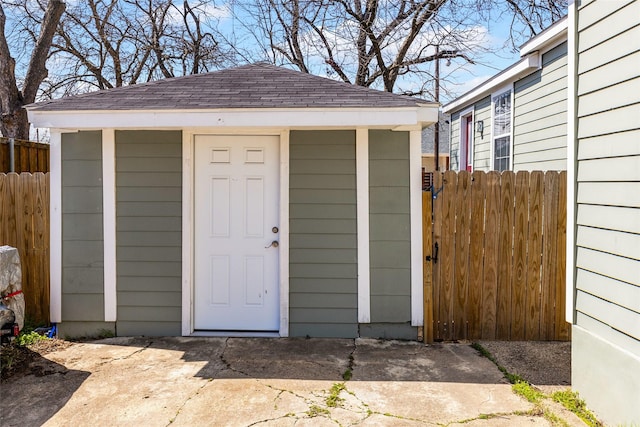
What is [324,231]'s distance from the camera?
15.9 ft

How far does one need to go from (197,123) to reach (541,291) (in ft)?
11.9

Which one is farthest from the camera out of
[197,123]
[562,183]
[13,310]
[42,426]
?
[562,183]

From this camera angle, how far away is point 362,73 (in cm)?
1395

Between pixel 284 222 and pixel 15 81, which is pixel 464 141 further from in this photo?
pixel 15 81

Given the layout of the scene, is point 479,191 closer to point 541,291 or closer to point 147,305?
point 541,291

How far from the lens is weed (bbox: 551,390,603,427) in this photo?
3.14 meters

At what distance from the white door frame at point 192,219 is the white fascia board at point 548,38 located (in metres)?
3.70

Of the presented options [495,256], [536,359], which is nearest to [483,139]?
[495,256]

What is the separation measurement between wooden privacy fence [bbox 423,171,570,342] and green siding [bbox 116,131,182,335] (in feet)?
8.20

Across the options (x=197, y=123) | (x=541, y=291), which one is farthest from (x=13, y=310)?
(x=541, y=291)

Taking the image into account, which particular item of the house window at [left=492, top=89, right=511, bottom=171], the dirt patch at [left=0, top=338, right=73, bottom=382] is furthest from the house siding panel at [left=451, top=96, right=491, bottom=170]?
the dirt patch at [left=0, top=338, right=73, bottom=382]

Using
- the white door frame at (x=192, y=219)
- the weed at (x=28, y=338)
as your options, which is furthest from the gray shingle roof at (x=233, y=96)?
the weed at (x=28, y=338)

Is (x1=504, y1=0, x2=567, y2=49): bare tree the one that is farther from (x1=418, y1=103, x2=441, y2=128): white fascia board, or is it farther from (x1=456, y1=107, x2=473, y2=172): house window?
(x1=418, y1=103, x2=441, y2=128): white fascia board

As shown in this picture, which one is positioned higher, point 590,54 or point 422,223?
point 590,54
